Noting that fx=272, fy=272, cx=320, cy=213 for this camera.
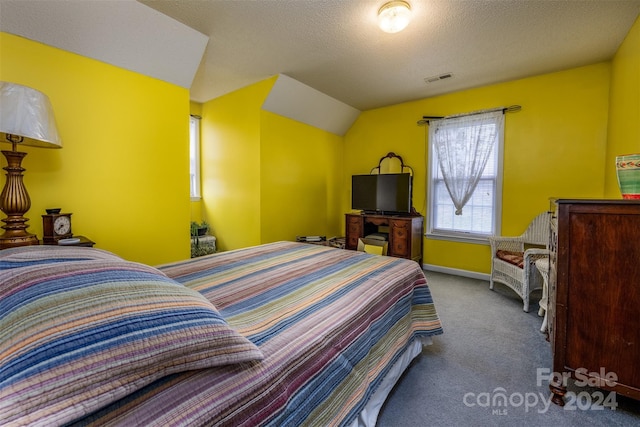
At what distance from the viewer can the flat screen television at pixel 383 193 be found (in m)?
3.91

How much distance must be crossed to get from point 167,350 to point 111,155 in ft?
8.54

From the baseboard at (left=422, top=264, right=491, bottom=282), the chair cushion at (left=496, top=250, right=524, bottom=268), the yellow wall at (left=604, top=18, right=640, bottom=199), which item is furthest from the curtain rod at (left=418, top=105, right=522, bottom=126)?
the baseboard at (left=422, top=264, right=491, bottom=282)

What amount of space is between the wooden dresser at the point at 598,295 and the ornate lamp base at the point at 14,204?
329 cm

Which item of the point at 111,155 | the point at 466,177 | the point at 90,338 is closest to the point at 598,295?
the point at 90,338

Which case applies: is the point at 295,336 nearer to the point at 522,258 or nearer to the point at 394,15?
the point at 394,15

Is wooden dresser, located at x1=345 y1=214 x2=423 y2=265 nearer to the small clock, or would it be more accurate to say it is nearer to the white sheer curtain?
the white sheer curtain

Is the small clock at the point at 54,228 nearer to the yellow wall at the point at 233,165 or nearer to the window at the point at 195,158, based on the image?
the yellow wall at the point at 233,165

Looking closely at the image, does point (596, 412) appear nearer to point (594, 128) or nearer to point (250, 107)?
point (594, 128)

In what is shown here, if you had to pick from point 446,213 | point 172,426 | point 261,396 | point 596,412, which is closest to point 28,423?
point 172,426

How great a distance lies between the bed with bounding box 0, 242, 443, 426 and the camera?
0.51 meters

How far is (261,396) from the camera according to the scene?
74 cm

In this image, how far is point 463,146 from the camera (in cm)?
381

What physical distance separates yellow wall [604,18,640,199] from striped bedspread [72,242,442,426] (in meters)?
2.26

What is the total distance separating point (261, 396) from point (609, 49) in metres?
4.21
